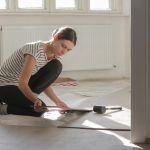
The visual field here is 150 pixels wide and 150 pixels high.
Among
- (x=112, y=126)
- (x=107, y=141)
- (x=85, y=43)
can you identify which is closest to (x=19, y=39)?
(x=85, y=43)

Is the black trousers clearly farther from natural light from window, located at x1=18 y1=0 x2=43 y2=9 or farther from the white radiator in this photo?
natural light from window, located at x1=18 y1=0 x2=43 y2=9

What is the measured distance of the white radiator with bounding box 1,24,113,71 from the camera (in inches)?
175

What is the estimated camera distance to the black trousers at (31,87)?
2535mm

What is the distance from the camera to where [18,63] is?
8.27 feet

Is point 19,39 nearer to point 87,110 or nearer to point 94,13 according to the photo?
point 94,13

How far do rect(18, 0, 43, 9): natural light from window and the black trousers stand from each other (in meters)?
2.20

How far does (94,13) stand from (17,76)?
8.20 feet

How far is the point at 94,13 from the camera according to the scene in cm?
485

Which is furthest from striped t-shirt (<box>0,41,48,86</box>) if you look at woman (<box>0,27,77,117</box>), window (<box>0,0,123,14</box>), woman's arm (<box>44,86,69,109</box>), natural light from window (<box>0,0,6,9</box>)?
natural light from window (<box>0,0,6,9</box>)

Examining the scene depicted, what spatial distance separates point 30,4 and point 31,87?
2305 mm

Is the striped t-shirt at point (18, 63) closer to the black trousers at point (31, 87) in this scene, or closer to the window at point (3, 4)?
the black trousers at point (31, 87)

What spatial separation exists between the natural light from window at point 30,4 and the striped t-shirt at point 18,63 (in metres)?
2.17

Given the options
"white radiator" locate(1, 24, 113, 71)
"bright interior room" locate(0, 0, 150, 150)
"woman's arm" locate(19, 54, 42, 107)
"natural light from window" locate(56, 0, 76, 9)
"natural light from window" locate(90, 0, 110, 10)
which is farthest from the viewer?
"natural light from window" locate(90, 0, 110, 10)

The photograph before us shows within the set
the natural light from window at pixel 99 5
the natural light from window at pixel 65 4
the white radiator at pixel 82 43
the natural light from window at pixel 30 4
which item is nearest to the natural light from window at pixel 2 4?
the natural light from window at pixel 30 4
